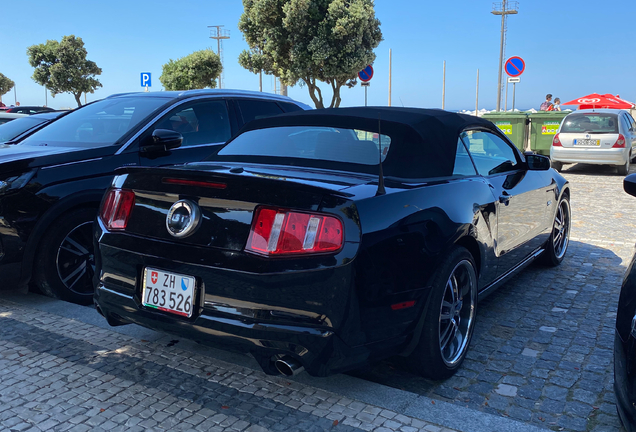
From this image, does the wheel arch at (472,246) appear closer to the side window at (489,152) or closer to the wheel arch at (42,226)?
the side window at (489,152)

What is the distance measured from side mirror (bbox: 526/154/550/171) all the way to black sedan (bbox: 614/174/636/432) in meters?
2.27

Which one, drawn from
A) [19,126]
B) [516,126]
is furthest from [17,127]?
[516,126]

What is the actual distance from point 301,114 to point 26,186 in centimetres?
213

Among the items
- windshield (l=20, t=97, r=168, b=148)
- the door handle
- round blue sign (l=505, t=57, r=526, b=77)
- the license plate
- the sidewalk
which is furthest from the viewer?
round blue sign (l=505, t=57, r=526, b=77)

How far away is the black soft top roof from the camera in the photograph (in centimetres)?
334

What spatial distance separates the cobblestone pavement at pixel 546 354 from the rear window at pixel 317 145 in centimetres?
124

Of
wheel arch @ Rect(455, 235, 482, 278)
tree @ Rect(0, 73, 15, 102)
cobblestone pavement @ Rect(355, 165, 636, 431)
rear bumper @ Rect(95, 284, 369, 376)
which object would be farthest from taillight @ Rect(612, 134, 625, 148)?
tree @ Rect(0, 73, 15, 102)

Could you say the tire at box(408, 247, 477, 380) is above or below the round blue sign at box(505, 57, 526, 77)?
below

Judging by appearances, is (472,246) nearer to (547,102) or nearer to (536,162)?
(536,162)

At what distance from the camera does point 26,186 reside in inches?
167

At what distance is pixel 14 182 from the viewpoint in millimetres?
4219

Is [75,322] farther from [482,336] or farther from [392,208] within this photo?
[482,336]

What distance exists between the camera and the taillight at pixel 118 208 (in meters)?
3.09

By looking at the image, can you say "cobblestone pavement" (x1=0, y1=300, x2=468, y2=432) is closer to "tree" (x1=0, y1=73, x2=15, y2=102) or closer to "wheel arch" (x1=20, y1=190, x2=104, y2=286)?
"wheel arch" (x1=20, y1=190, x2=104, y2=286)
